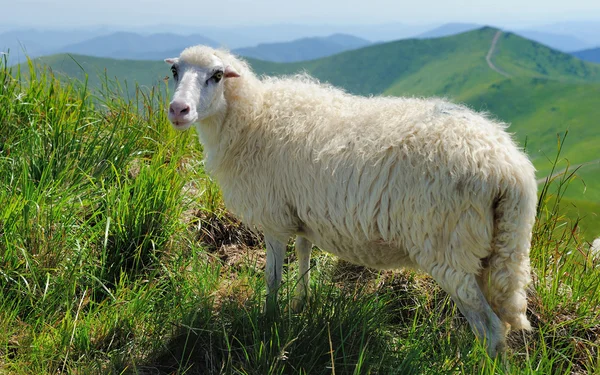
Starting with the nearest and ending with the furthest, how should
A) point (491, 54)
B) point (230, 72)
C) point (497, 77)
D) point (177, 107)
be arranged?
point (177, 107) → point (230, 72) → point (497, 77) → point (491, 54)

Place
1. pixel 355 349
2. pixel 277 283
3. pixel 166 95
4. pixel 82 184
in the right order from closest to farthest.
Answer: pixel 355 349 → pixel 277 283 → pixel 82 184 → pixel 166 95

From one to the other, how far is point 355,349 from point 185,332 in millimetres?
1096

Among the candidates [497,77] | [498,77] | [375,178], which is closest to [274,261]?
[375,178]

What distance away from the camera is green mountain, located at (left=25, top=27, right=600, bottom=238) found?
243 feet

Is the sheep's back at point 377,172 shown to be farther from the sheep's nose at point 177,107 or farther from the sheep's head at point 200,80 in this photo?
the sheep's nose at point 177,107

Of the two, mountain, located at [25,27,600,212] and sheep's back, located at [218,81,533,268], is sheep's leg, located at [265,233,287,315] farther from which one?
mountain, located at [25,27,600,212]

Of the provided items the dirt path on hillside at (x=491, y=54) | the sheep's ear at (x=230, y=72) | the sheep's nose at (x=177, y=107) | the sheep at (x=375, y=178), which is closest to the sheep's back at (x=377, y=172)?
the sheep at (x=375, y=178)

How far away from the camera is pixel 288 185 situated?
3.37 meters

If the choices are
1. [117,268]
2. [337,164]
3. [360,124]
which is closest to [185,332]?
[117,268]

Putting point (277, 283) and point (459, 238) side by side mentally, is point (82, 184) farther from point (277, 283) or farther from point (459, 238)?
point (459, 238)

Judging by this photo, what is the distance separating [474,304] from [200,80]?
2.24 meters

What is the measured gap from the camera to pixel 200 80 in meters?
3.43

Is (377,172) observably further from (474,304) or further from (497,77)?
(497,77)

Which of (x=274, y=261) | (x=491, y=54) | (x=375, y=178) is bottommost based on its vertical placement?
(x=491, y=54)
